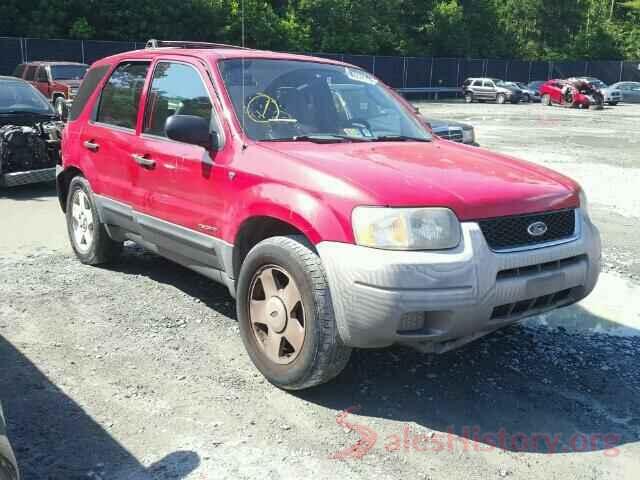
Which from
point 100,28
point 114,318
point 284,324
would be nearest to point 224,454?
point 284,324

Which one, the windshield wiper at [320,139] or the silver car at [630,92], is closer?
the windshield wiper at [320,139]

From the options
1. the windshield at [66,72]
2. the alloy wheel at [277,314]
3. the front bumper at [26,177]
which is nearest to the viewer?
the alloy wheel at [277,314]

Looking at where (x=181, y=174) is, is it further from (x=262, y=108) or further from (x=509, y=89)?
(x=509, y=89)

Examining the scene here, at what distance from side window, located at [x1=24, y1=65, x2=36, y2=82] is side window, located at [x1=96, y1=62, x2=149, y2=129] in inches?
610

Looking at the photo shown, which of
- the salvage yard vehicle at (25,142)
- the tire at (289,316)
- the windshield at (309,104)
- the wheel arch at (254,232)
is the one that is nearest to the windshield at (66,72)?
the salvage yard vehicle at (25,142)

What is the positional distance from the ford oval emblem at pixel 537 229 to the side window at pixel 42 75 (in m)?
17.8

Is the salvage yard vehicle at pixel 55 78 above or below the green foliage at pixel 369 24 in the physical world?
below

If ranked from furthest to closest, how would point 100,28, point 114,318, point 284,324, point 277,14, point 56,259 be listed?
point 277,14 → point 100,28 → point 56,259 → point 114,318 → point 284,324

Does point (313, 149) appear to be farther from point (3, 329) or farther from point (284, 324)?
point (3, 329)

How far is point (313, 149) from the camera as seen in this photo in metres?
3.91

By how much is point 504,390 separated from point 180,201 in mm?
2324

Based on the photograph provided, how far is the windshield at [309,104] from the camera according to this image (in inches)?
166

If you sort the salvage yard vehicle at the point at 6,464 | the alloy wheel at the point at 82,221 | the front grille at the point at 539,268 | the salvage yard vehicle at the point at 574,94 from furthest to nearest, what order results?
the salvage yard vehicle at the point at 574,94 → the alloy wheel at the point at 82,221 → the front grille at the point at 539,268 → the salvage yard vehicle at the point at 6,464

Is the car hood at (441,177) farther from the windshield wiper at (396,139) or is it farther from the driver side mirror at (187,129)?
the driver side mirror at (187,129)
